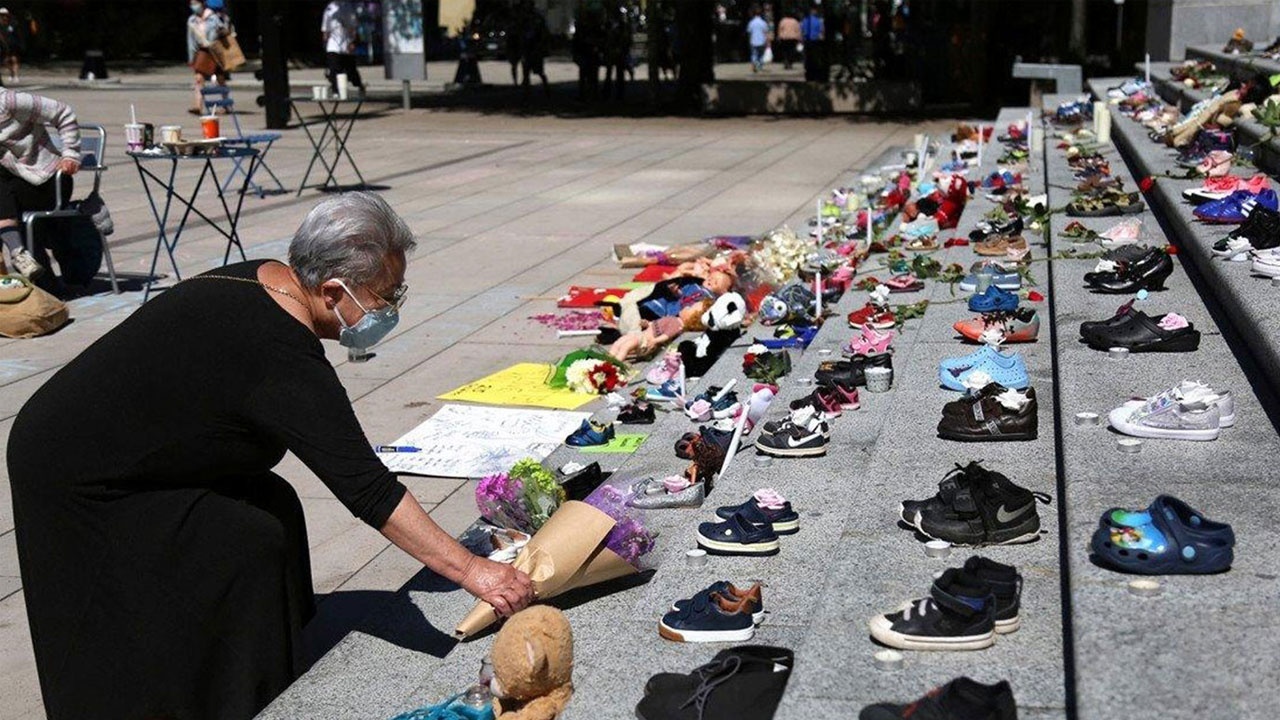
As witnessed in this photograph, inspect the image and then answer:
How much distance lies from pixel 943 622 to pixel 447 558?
1258mm

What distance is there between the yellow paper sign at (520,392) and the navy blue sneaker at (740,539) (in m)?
2.81

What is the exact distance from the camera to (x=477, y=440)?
6.91m

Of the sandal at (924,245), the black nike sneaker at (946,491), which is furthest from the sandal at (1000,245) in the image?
the black nike sneaker at (946,491)

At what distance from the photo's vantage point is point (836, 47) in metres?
29.9

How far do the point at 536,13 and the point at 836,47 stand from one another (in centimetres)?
605

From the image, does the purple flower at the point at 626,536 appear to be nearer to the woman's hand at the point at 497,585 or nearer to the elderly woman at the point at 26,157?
the woman's hand at the point at 497,585

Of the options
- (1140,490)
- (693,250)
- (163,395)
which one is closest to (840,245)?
(693,250)

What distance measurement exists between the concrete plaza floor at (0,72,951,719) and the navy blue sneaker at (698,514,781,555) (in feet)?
4.30

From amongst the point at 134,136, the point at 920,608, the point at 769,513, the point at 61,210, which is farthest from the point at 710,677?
the point at 134,136

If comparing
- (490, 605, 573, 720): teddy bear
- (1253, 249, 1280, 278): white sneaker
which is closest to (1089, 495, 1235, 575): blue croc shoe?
(490, 605, 573, 720): teddy bear

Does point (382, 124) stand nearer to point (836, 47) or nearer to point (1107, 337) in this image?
point (836, 47)

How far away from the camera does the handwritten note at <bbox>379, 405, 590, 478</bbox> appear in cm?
655

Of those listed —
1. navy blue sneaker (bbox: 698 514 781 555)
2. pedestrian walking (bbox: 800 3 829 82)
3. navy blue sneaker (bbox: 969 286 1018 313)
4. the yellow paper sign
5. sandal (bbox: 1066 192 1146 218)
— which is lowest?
the yellow paper sign

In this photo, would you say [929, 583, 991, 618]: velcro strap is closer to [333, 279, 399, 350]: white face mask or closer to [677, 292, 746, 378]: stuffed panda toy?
[333, 279, 399, 350]: white face mask
